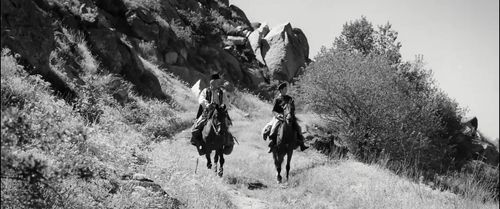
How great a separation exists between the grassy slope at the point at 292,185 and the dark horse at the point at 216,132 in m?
0.52

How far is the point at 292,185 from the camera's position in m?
13.0

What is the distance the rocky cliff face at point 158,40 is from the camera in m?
8.55

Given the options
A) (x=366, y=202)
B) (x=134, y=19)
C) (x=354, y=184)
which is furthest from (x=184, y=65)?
(x=366, y=202)

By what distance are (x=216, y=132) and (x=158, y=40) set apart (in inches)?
725

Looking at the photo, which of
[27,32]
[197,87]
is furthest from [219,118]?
[197,87]

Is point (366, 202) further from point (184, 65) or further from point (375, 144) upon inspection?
point (184, 65)

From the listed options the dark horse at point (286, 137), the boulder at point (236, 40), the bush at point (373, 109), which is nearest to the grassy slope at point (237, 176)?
the dark horse at point (286, 137)

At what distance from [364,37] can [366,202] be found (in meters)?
42.1

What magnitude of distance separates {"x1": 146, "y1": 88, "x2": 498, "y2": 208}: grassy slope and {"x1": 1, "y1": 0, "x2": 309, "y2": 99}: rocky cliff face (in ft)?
10.3

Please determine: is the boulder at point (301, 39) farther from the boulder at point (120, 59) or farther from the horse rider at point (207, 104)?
the horse rider at point (207, 104)

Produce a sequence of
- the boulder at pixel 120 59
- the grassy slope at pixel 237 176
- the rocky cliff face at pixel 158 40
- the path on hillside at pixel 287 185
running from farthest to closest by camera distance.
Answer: the boulder at pixel 120 59 < the path on hillside at pixel 287 185 < the rocky cliff face at pixel 158 40 < the grassy slope at pixel 237 176

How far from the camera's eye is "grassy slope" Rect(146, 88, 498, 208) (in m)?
9.00

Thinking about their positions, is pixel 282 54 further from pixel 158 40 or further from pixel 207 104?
pixel 207 104

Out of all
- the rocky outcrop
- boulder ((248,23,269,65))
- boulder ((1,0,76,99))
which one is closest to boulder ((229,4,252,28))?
boulder ((248,23,269,65))
